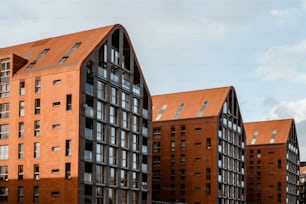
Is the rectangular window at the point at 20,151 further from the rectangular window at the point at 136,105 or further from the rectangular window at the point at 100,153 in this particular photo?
the rectangular window at the point at 136,105

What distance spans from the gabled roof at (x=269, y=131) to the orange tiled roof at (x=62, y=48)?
70.4 meters

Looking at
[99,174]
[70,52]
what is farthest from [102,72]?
[99,174]

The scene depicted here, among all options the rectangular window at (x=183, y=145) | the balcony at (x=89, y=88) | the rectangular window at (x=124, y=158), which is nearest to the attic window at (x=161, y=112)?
the rectangular window at (x=183, y=145)

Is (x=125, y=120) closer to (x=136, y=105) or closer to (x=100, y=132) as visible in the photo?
(x=136, y=105)

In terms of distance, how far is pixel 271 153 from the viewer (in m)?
134

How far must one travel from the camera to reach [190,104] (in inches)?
4218

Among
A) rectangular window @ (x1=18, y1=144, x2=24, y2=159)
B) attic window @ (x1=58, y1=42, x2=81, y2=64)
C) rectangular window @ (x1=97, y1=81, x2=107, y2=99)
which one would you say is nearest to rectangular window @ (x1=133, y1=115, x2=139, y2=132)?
rectangular window @ (x1=97, y1=81, x2=107, y2=99)

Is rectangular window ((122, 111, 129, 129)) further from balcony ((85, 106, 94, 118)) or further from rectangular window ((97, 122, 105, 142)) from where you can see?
balcony ((85, 106, 94, 118))

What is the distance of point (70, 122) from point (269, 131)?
260 ft

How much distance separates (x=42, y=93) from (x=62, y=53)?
19.8 feet

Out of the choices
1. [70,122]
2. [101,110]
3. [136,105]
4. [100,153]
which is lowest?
[100,153]

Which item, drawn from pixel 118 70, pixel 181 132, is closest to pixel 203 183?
pixel 181 132

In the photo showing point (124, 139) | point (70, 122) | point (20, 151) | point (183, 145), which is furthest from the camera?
point (183, 145)

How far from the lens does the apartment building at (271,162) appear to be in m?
133
